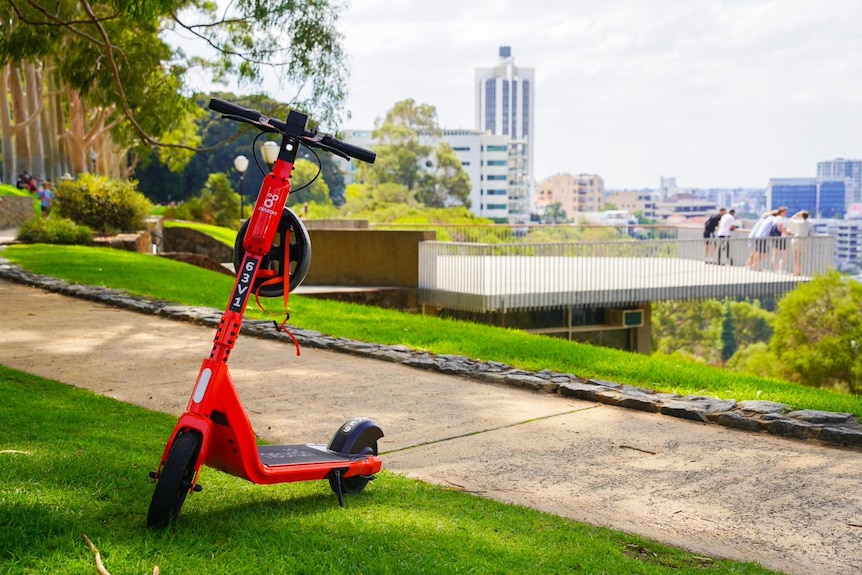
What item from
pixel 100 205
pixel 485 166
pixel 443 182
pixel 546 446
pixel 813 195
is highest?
pixel 485 166

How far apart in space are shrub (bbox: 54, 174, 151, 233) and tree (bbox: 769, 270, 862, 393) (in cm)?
1769

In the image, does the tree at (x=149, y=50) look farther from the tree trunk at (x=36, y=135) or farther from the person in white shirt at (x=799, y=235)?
the tree trunk at (x=36, y=135)

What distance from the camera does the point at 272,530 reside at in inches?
167

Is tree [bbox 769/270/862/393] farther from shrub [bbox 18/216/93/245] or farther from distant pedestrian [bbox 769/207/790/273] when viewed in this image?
shrub [bbox 18/216/93/245]

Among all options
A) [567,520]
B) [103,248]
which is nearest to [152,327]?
[567,520]

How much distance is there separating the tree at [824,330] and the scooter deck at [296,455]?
24872mm

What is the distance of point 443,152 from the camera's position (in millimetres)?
101812

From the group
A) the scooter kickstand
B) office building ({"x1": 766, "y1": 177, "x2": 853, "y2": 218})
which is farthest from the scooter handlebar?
office building ({"x1": 766, "y1": 177, "x2": 853, "y2": 218})

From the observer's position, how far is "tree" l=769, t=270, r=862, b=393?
27891 millimetres

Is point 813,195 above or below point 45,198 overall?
above

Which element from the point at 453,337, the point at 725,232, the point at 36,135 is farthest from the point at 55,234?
the point at 36,135

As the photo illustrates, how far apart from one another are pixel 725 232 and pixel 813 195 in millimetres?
145647

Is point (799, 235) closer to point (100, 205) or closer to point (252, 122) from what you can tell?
point (100, 205)

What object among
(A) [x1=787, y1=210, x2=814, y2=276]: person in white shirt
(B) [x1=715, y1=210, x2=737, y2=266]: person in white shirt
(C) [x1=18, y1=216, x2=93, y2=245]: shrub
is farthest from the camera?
(A) [x1=787, y1=210, x2=814, y2=276]: person in white shirt
